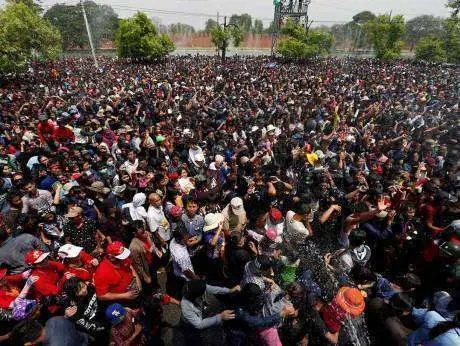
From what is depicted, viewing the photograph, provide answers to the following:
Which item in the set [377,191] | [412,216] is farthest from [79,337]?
[412,216]

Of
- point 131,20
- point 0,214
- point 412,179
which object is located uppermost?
point 131,20

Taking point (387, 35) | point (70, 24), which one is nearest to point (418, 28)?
point (387, 35)

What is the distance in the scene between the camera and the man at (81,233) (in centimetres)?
410

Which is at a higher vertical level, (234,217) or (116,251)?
(116,251)

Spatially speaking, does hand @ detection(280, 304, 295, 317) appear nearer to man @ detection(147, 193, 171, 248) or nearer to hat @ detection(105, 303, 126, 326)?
hat @ detection(105, 303, 126, 326)

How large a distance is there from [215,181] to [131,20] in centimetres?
A: 3691

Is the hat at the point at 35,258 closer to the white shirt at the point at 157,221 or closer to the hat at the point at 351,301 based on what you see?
the white shirt at the point at 157,221

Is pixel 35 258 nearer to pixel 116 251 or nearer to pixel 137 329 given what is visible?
pixel 116 251

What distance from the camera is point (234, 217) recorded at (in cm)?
450

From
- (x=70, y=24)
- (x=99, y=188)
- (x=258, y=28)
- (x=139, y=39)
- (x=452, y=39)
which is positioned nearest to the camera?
(x=99, y=188)

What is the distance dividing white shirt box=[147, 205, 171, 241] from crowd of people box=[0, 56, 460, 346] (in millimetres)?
22

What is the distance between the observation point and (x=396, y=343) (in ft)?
9.29

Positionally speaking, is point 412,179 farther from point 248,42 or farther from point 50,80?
point 248,42

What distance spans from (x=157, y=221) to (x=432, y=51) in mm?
47788
